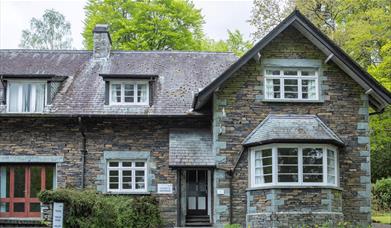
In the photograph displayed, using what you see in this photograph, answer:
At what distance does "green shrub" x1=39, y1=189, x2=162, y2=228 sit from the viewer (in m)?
17.1

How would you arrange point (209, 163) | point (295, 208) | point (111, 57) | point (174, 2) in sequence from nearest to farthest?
point (295, 208) → point (209, 163) → point (111, 57) → point (174, 2)

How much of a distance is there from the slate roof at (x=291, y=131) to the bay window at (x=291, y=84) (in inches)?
29.7

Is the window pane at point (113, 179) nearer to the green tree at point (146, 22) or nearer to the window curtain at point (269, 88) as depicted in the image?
the window curtain at point (269, 88)

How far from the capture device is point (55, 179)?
2188 centimetres

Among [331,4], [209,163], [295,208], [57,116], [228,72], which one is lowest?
[295,208]

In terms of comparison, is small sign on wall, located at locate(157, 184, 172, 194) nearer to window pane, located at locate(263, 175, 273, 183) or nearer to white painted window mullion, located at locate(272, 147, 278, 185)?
window pane, located at locate(263, 175, 273, 183)

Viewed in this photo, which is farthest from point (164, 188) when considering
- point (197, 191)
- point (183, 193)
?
point (197, 191)

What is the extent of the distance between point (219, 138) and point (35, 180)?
6927 millimetres

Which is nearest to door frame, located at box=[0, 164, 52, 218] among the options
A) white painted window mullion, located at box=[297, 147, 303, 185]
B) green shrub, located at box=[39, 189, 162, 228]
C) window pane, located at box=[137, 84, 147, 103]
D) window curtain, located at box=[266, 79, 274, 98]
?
green shrub, located at box=[39, 189, 162, 228]

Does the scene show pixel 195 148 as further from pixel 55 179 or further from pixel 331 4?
pixel 331 4

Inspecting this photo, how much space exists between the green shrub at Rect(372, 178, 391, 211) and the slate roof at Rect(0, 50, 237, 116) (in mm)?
10155

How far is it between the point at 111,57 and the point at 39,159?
601cm

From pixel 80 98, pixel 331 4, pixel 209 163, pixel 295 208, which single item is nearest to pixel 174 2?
pixel 331 4

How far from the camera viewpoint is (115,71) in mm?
24031
